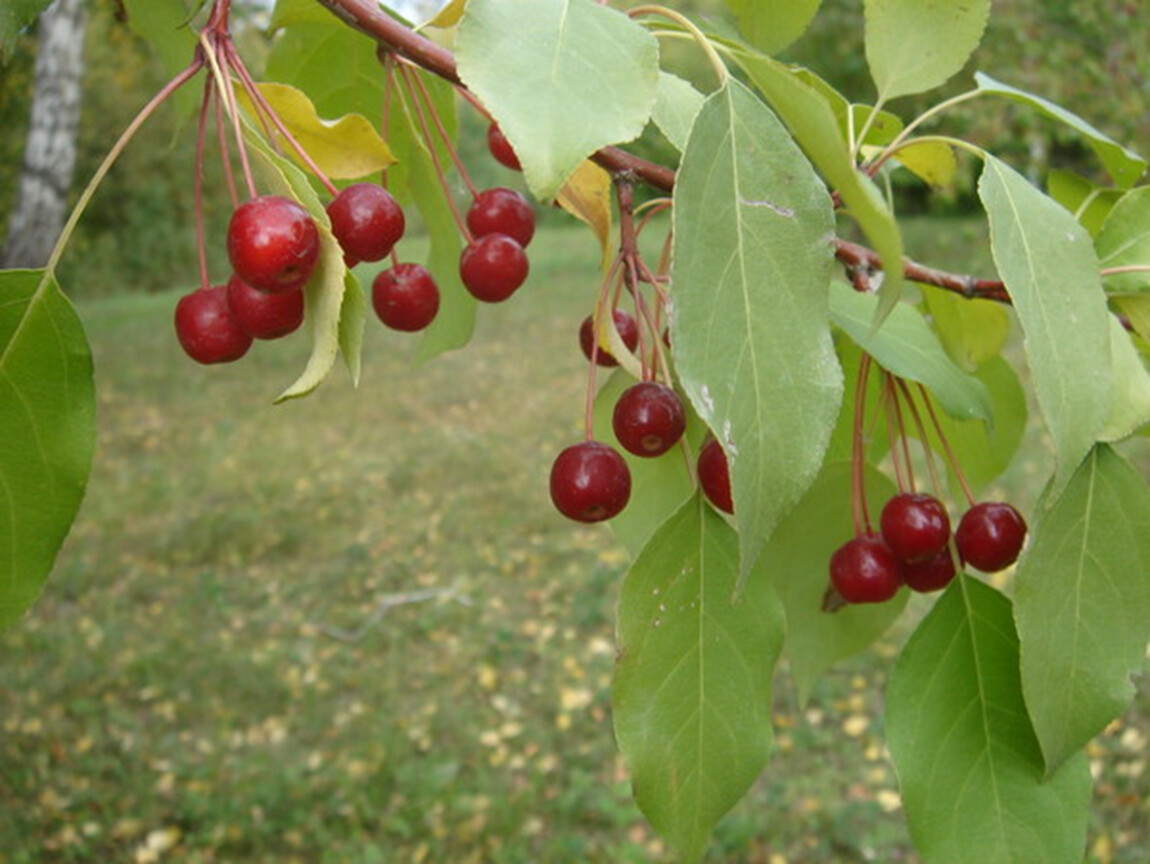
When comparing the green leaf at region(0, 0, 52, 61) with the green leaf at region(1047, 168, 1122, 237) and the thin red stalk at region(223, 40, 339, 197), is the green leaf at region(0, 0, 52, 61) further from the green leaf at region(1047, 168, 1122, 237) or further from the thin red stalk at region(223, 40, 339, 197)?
the green leaf at region(1047, 168, 1122, 237)

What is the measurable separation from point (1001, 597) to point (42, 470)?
2.28ft

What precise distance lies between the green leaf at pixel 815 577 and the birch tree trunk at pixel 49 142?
460 centimetres

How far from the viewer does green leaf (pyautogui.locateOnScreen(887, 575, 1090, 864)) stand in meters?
0.79

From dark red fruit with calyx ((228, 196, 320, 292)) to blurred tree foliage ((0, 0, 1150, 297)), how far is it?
4.50 metres

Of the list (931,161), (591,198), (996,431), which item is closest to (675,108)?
(591,198)

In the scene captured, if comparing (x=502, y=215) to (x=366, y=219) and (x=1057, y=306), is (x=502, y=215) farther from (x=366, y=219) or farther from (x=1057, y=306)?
(x=1057, y=306)

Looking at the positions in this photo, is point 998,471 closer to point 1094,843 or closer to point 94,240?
point 1094,843

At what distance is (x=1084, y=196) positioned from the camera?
1021 millimetres

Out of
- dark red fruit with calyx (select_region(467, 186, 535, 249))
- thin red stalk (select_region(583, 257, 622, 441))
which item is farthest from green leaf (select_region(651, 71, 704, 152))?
dark red fruit with calyx (select_region(467, 186, 535, 249))

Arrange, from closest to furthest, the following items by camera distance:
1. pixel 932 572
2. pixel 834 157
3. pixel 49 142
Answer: pixel 834 157 < pixel 932 572 < pixel 49 142

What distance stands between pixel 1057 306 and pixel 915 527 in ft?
0.97

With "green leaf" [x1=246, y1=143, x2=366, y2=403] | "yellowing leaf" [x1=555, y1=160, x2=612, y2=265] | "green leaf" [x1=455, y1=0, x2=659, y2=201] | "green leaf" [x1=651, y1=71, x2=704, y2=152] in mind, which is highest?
"green leaf" [x1=455, y1=0, x2=659, y2=201]

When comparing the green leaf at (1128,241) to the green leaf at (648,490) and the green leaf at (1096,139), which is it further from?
the green leaf at (648,490)

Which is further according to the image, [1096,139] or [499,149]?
[499,149]
